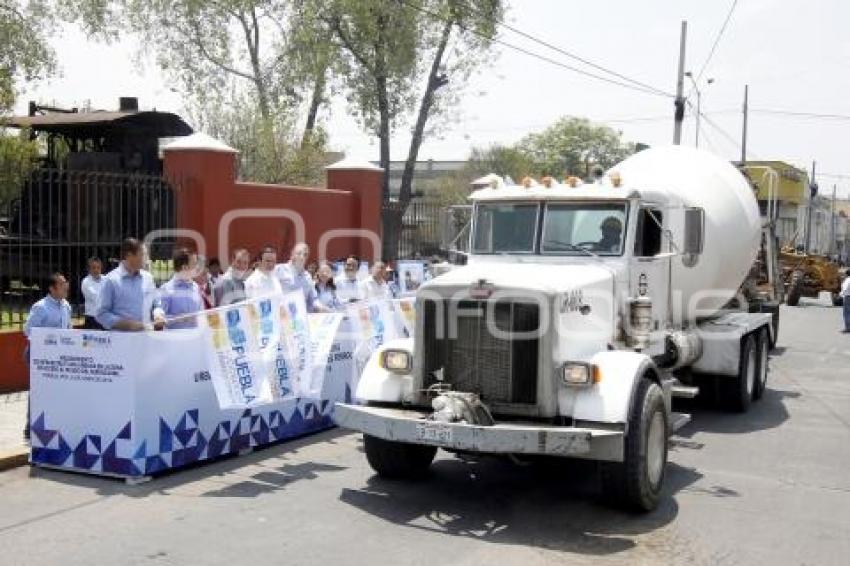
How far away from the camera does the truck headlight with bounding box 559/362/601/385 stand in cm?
691

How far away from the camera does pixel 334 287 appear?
13766mm

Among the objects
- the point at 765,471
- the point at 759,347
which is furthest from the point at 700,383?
the point at 765,471

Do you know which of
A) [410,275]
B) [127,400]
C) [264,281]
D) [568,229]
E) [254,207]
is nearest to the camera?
[127,400]

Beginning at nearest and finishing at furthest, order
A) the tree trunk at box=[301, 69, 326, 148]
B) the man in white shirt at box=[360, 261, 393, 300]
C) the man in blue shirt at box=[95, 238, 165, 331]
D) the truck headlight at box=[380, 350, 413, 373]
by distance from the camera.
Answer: the truck headlight at box=[380, 350, 413, 373] → the man in blue shirt at box=[95, 238, 165, 331] → the man in white shirt at box=[360, 261, 393, 300] → the tree trunk at box=[301, 69, 326, 148]

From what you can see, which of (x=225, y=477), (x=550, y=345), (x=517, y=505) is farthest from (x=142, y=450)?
(x=550, y=345)

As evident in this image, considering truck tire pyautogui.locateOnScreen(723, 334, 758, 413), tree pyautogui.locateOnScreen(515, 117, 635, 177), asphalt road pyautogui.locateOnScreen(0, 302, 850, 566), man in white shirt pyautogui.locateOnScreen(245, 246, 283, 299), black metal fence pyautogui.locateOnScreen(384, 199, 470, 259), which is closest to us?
asphalt road pyautogui.locateOnScreen(0, 302, 850, 566)

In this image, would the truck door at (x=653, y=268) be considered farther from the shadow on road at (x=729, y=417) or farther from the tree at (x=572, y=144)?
the tree at (x=572, y=144)

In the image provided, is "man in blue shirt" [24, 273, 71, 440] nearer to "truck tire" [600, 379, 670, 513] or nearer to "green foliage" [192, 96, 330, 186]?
"truck tire" [600, 379, 670, 513]

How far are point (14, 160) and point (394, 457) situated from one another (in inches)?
534

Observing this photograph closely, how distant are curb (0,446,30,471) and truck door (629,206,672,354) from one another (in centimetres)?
566

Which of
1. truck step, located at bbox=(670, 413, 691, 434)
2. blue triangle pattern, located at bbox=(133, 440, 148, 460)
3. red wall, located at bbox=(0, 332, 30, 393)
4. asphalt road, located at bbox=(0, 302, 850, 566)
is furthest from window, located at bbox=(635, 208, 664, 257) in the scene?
red wall, located at bbox=(0, 332, 30, 393)

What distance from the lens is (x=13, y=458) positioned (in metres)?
7.94

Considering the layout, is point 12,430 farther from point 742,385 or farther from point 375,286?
point 742,385

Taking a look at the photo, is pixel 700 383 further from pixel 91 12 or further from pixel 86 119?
pixel 91 12
